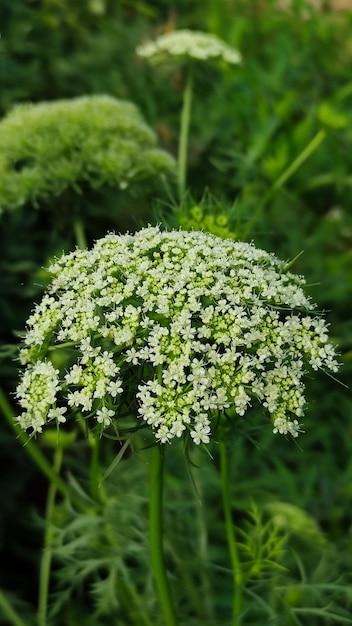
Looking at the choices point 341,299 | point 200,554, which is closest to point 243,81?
point 341,299

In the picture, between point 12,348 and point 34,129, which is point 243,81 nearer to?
point 34,129

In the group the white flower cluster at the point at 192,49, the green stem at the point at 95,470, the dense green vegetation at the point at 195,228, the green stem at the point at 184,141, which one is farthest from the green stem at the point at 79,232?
the white flower cluster at the point at 192,49

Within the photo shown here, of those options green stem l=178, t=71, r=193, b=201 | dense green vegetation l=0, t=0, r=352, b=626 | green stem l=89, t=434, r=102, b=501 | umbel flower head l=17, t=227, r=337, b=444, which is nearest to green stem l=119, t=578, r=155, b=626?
dense green vegetation l=0, t=0, r=352, b=626

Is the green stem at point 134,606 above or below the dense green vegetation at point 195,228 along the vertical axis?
below

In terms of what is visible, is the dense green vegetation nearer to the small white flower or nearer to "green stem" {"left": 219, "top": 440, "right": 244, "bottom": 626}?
"green stem" {"left": 219, "top": 440, "right": 244, "bottom": 626}

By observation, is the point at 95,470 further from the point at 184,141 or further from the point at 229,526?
the point at 184,141

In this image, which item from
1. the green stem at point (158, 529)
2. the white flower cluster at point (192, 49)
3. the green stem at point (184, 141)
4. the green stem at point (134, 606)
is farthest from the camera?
the white flower cluster at point (192, 49)

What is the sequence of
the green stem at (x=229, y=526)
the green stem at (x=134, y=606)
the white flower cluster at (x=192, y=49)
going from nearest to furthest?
the green stem at (x=229, y=526)
the green stem at (x=134, y=606)
the white flower cluster at (x=192, y=49)

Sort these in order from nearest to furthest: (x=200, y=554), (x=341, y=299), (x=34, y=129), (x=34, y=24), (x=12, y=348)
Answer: (x=12, y=348) < (x=34, y=129) < (x=200, y=554) < (x=341, y=299) < (x=34, y=24)

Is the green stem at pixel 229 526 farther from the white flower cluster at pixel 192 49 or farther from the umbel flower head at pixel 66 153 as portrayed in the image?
the white flower cluster at pixel 192 49
